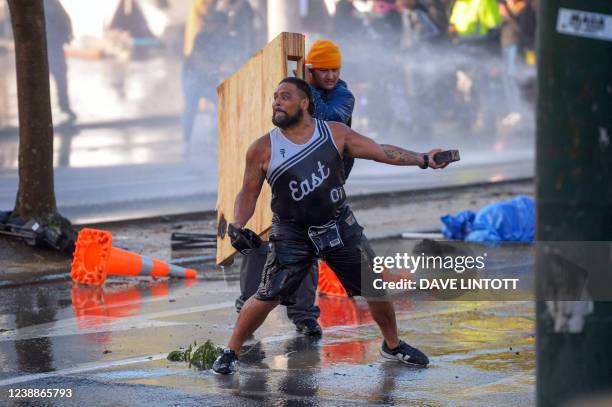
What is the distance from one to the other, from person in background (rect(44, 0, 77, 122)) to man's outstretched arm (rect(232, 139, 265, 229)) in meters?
7.95

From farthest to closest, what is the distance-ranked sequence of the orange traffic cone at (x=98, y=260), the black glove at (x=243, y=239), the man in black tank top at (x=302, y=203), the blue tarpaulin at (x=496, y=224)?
the blue tarpaulin at (x=496, y=224) < the orange traffic cone at (x=98, y=260) < the man in black tank top at (x=302, y=203) < the black glove at (x=243, y=239)

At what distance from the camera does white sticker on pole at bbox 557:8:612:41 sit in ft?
12.0

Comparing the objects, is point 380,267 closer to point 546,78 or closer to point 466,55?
point 546,78

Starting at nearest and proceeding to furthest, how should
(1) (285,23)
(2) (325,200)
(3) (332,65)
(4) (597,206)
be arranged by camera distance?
1. (4) (597,206)
2. (2) (325,200)
3. (3) (332,65)
4. (1) (285,23)

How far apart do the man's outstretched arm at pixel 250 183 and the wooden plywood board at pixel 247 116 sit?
97cm

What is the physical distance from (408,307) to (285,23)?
356 inches

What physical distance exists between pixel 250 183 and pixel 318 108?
89 cm

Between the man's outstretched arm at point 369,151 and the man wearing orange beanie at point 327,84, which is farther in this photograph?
the man wearing orange beanie at point 327,84

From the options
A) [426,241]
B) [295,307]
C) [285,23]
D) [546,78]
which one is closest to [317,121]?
[295,307]

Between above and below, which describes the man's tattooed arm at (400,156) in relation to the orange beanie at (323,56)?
below

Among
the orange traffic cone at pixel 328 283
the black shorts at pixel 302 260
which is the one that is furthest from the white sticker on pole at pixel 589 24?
the orange traffic cone at pixel 328 283

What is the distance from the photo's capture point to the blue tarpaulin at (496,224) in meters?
11.9

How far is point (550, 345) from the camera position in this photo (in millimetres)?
3816

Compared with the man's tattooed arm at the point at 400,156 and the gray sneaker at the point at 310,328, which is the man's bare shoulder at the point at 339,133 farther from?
the gray sneaker at the point at 310,328
